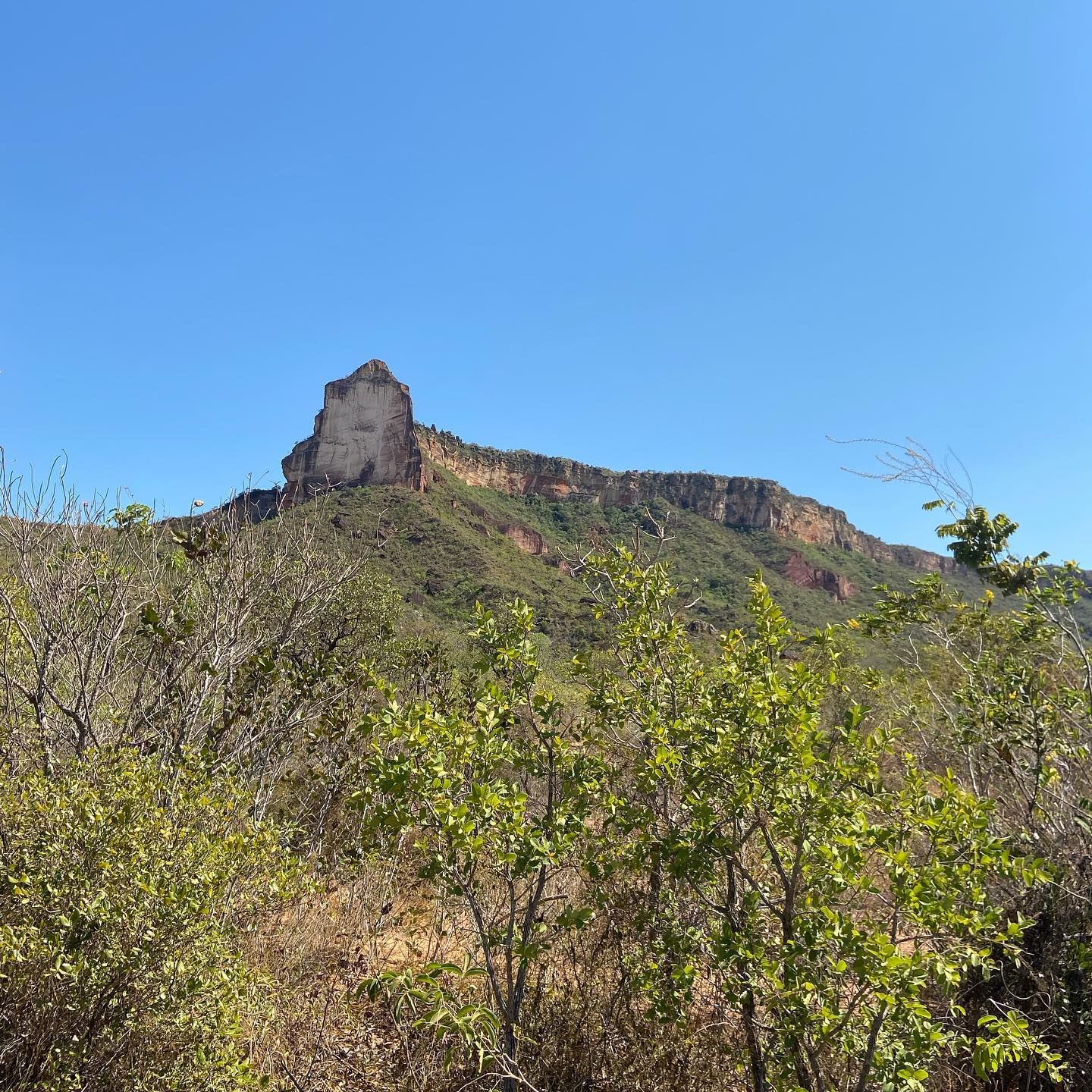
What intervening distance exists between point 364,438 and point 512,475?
26.6 meters

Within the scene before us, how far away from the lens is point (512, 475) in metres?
96.8

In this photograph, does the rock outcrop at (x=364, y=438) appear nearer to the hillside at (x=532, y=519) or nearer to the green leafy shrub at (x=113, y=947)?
the hillside at (x=532, y=519)

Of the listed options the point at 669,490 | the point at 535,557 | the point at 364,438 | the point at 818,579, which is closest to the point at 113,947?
the point at 535,557

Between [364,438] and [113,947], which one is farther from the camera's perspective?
[364,438]

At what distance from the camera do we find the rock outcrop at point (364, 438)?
7306cm

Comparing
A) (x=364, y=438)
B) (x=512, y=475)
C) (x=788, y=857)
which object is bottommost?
(x=788, y=857)

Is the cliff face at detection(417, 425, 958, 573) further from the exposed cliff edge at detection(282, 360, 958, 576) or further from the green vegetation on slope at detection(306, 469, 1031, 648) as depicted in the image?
the green vegetation on slope at detection(306, 469, 1031, 648)

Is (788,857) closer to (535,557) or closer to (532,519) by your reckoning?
(535,557)

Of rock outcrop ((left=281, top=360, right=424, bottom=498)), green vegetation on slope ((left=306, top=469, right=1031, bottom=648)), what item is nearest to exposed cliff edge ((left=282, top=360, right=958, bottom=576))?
rock outcrop ((left=281, top=360, right=424, bottom=498))

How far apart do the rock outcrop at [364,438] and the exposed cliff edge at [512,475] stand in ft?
0.31

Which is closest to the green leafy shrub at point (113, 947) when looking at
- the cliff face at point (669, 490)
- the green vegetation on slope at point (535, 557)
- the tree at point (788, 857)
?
the tree at point (788, 857)

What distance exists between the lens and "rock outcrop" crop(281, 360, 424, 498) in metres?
73.1

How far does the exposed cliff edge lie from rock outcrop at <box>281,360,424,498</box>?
96 millimetres

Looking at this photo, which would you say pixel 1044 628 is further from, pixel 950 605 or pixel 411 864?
pixel 411 864
